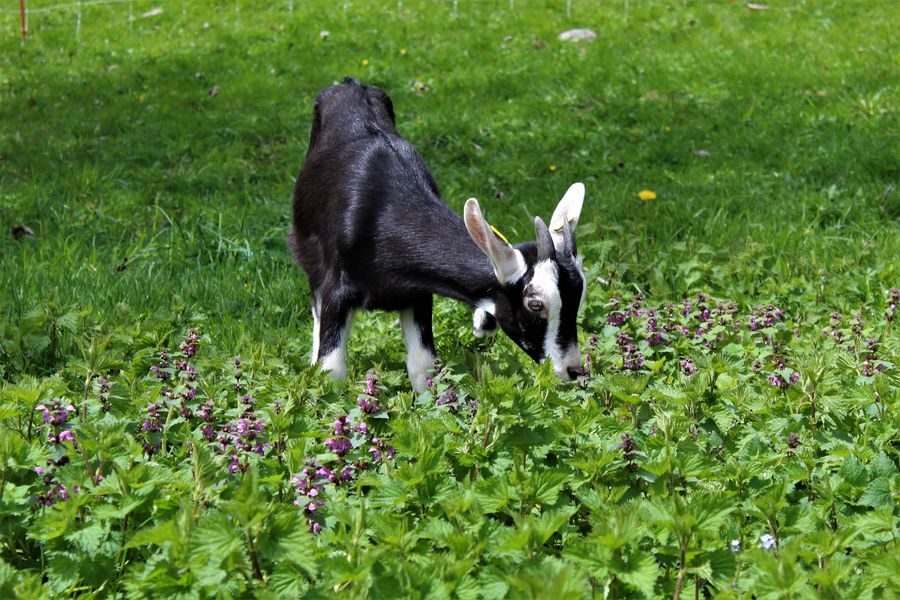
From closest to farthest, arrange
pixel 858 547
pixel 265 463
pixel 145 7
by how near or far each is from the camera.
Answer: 1. pixel 858 547
2. pixel 265 463
3. pixel 145 7

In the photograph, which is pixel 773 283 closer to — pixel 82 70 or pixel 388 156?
pixel 388 156

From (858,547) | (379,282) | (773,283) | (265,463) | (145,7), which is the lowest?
(145,7)

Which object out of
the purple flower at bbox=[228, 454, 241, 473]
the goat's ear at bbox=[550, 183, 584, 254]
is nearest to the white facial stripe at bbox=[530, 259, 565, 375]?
the goat's ear at bbox=[550, 183, 584, 254]

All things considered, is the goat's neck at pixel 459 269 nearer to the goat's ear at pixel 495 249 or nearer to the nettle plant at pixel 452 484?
the goat's ear at pixel 495 249

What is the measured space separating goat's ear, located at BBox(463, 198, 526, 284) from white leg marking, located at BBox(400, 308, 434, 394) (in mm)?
630

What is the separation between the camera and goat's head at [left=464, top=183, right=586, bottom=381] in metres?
4.25

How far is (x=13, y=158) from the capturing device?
29.9 feet

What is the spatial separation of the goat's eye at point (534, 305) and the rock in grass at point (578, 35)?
8587mm

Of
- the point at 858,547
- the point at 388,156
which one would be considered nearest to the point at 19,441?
the point at 858,547

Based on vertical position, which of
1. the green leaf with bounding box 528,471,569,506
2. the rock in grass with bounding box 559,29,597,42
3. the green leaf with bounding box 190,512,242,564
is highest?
the green leaf with bounding box 190,512,242,564

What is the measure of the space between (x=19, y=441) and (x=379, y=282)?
2.20 meters

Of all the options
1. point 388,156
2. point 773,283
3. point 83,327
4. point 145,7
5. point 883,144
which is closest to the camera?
point 83,327

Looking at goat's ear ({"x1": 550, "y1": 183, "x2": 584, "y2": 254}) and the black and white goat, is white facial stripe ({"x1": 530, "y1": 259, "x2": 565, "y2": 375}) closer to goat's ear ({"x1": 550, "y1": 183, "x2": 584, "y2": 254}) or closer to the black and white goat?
the black and white goat

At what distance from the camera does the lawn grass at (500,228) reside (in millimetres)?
Answer: 2734
